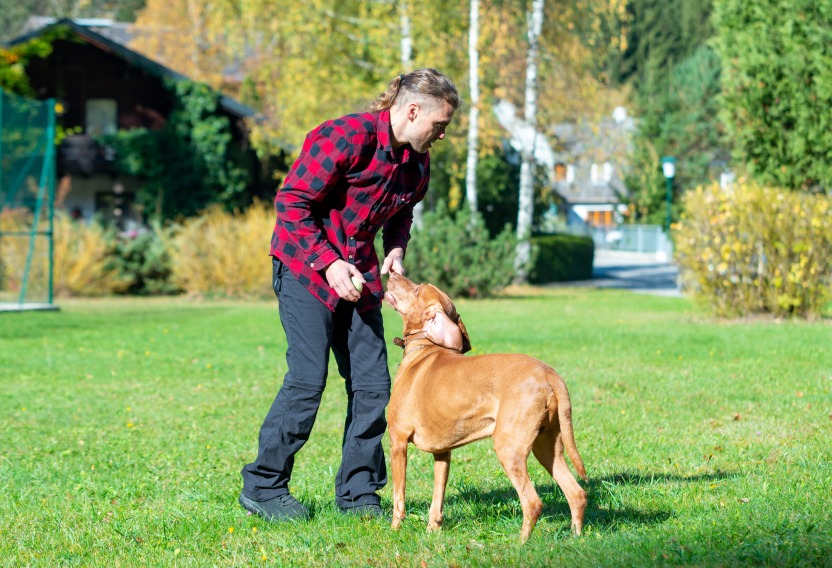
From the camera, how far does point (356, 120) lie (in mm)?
4762

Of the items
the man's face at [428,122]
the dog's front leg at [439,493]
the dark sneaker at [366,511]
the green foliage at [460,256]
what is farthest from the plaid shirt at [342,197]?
the green foliage at [460,256]

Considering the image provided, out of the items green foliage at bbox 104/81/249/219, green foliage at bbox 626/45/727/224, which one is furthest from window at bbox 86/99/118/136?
green foliage at bbox 626/45/727/224

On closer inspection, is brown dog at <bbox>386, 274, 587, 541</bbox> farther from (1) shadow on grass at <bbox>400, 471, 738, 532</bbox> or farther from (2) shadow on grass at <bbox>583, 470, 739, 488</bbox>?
(2) shadow on grass at <bbox>583, 470, 739, 488</bbox>

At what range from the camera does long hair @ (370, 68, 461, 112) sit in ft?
15.2

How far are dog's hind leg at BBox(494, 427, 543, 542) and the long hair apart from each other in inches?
57.3

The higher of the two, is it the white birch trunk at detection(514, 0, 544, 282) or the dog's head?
the white birch trunk at detection(514, 0, 544, 282)

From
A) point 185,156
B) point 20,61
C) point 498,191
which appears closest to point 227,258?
point 185,156

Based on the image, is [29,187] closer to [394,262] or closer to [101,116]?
[394,262]

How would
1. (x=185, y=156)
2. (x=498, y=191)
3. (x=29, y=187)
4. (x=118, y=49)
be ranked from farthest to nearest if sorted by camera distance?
1. (x=498, y=191)
2. (x=185, y=156)
3. (x=118, y=49)
4. (x=29, y=187)

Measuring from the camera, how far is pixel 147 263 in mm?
24656

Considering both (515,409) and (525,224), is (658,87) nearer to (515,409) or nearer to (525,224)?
(525,224)

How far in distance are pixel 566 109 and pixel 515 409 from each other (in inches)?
968

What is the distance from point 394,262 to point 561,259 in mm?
29329

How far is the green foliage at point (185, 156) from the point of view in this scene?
33.7 metres
